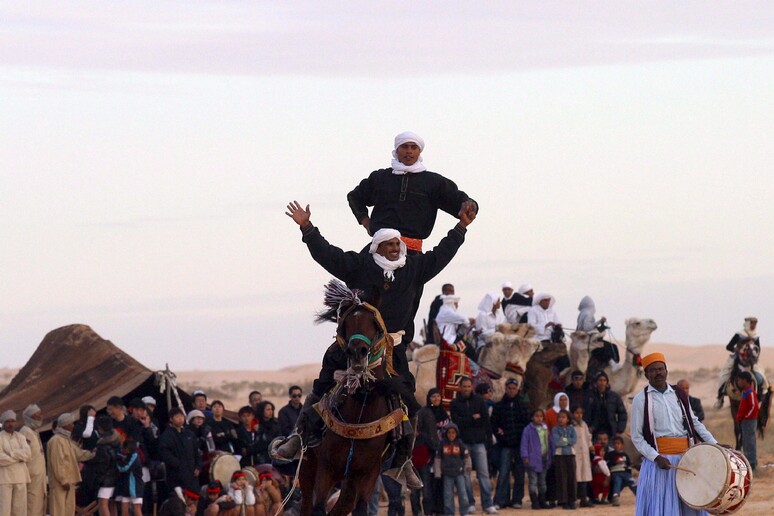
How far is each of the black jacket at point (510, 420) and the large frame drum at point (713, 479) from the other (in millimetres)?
8600

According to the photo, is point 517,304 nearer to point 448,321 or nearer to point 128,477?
point 448,321

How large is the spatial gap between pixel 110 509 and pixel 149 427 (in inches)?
46.5

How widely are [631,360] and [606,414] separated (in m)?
4.53

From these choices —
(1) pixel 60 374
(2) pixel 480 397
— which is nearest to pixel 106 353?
(1) pixel 60 374

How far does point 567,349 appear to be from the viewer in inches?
1134

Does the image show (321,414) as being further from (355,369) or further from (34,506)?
(34,506)

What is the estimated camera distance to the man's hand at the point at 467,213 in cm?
1389

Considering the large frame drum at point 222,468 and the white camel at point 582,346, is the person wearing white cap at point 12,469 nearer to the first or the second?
the large frame drum at point 222,468

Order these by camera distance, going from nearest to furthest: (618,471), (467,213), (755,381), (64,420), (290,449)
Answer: (290,449), (467,213), (64,420), (618,471), (755,381)

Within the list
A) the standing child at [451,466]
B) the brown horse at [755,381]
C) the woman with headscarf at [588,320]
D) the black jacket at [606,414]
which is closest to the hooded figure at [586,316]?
the woman with headscarf at [588,320]

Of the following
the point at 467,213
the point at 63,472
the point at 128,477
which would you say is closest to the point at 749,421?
the point at 128,477

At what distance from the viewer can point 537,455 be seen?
22594 millimetres

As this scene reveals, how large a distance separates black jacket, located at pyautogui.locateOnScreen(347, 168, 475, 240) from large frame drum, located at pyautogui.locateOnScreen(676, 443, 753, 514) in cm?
302

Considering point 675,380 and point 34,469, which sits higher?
point 675,380
